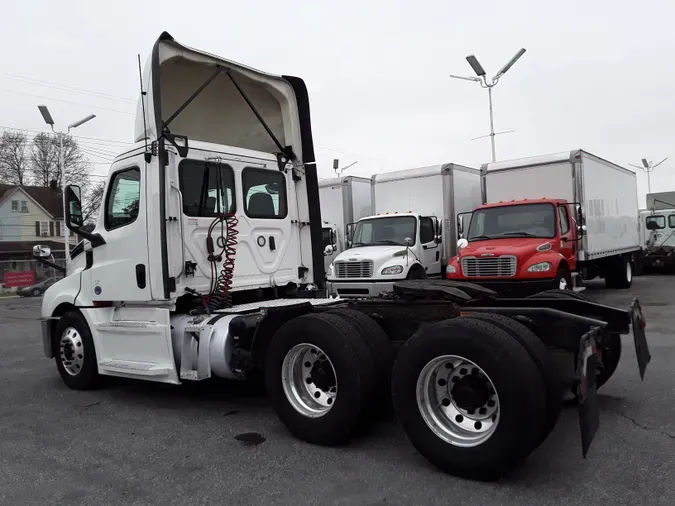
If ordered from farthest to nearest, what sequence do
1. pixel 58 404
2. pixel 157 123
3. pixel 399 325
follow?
pixel 58 404
pixel 157 123
pixel 399 325

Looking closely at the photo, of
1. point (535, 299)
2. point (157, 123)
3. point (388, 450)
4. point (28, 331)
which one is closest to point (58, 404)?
point (157, 123)

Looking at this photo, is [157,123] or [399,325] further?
[157,123]

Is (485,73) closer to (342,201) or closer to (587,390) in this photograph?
(342,201)

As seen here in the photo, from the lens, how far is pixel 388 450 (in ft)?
14.6

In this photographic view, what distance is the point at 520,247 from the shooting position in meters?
11.2

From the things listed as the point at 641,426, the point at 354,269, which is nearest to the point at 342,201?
the point at 354,269

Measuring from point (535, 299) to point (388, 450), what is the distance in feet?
6.35

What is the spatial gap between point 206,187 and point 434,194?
32.4ft

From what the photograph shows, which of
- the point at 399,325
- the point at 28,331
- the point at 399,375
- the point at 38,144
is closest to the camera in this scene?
the point at 399,375

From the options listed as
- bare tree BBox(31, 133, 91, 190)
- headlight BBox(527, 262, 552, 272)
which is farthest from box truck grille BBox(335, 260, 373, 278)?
bare tree BBox(31, 133, 91, 190)

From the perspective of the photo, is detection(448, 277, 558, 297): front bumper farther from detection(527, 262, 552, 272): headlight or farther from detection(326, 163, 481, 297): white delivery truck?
detection(326, 163, 481, 297): white delivery truck

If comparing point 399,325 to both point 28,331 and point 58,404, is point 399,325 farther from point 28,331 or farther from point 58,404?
point 28,331

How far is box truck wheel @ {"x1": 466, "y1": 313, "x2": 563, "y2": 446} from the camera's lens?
11.8 ft

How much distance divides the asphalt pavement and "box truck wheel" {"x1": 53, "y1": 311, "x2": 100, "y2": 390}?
192mm
